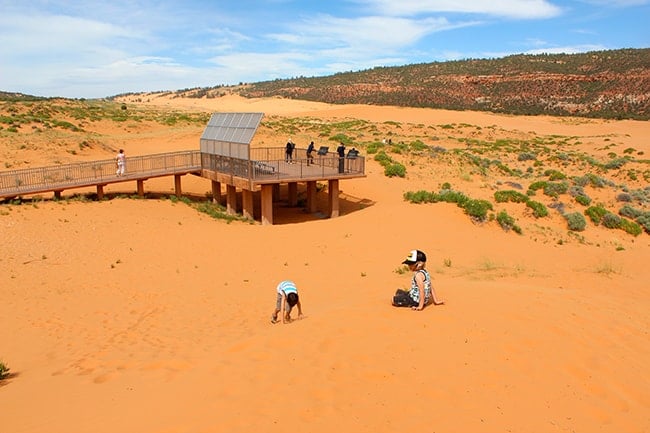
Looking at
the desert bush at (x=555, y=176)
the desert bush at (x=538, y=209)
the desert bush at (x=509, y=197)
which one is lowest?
the desert bush at (x=538, y=209)

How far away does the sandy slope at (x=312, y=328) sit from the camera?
6.07m

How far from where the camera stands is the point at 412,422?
5.71 meters

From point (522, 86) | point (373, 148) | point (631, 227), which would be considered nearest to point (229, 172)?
point (373, 148)

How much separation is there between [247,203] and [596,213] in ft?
54.3

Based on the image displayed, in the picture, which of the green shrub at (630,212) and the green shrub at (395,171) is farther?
the green shrub at (395,171)

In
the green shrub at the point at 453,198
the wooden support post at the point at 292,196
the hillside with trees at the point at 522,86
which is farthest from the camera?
the hillside with trees at the point at 522,86

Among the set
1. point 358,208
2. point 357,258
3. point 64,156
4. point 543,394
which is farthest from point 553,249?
point 64,156

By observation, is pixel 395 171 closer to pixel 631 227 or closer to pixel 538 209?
pixel 538 209

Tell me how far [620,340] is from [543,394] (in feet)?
8.19

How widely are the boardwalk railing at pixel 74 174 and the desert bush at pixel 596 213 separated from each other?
19.0 metres

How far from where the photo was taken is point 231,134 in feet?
72.4

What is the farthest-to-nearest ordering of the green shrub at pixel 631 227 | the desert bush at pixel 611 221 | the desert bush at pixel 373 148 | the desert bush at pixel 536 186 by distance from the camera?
1. the desert bush at pixel 373 148
2. the desert bush at pixel 536 186
3. the desert bush at pixel 611 221
4. the green shrub at pixel 631 227

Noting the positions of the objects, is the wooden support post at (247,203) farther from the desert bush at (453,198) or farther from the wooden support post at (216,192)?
the desert bush at (453,198)

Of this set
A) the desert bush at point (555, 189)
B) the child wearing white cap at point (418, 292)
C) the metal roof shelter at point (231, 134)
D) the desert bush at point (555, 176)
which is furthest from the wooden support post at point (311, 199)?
the desert bush at point (555, 176)
